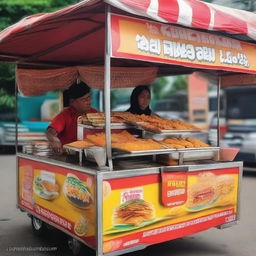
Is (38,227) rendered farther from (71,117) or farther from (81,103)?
(81,103)

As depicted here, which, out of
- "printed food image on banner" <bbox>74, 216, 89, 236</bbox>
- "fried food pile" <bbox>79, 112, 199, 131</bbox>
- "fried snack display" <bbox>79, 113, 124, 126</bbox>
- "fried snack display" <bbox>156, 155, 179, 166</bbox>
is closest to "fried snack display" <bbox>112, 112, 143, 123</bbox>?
"fried food pile" <bbox>79, 112, 199, 131</bbox>

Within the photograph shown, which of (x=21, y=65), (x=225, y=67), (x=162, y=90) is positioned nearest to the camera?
(x=225, y=67)

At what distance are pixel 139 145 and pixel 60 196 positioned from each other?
3.07 feet

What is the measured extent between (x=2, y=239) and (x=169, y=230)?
6.69 feet

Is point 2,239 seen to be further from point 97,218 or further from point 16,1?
point 16,1

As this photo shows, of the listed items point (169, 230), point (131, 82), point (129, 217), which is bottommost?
point (169, 230)

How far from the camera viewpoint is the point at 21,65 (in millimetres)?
4949

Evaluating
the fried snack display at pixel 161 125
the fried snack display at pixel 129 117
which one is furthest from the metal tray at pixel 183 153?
the fried snack display at pixel 129 117

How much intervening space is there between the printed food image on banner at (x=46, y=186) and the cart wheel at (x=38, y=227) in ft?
1.49

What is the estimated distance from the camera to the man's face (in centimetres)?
421

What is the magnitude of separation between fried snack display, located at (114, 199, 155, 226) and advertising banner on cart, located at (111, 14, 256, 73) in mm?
1229

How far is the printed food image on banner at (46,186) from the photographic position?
138 inches

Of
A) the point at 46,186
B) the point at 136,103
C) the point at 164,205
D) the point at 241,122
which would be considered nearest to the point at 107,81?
the point at 164,205

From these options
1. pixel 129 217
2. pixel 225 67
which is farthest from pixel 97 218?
pixel 225 67
